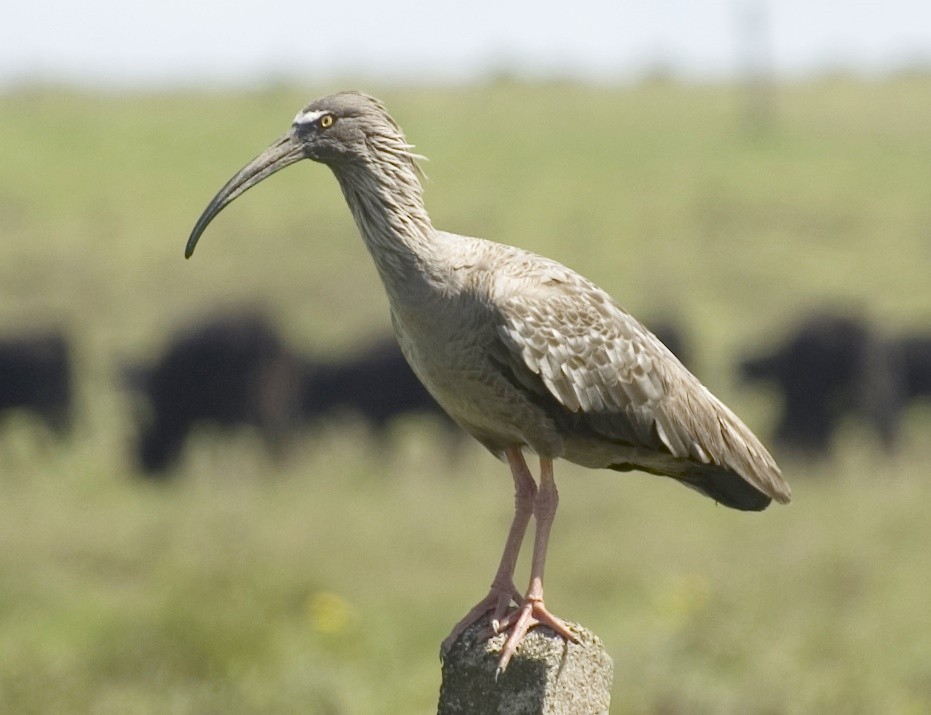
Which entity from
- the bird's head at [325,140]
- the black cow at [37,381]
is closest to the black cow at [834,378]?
the black cow at [37,381]

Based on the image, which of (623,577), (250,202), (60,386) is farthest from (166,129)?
(623,577)

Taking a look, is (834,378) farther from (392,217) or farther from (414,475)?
(392,217)

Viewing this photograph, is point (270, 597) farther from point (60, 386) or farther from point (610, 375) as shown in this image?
point (60, 386)

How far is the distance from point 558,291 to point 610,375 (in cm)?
34

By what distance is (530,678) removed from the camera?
18.1 feet

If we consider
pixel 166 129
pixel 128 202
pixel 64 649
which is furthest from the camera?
pixel 166 129

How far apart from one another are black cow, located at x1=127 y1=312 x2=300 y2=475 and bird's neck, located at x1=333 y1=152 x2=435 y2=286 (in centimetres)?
1632

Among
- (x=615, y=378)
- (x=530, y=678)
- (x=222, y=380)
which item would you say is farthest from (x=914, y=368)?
(x=530, y=678)

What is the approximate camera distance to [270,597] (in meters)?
13.4

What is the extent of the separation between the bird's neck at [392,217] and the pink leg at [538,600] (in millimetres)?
841

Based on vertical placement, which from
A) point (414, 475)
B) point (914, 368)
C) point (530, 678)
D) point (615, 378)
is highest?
point (615, 378)

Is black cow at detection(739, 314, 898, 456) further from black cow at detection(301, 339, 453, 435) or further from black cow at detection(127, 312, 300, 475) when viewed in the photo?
black cow at detection(127, 312, 300, 475)

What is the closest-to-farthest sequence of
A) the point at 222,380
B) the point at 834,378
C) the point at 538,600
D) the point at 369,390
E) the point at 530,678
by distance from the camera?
the point at 530,678 → the point at 538,600 → the point at 222,380 → the point at 369,390 → the point at 834,378

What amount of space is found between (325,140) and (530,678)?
1.90 m
